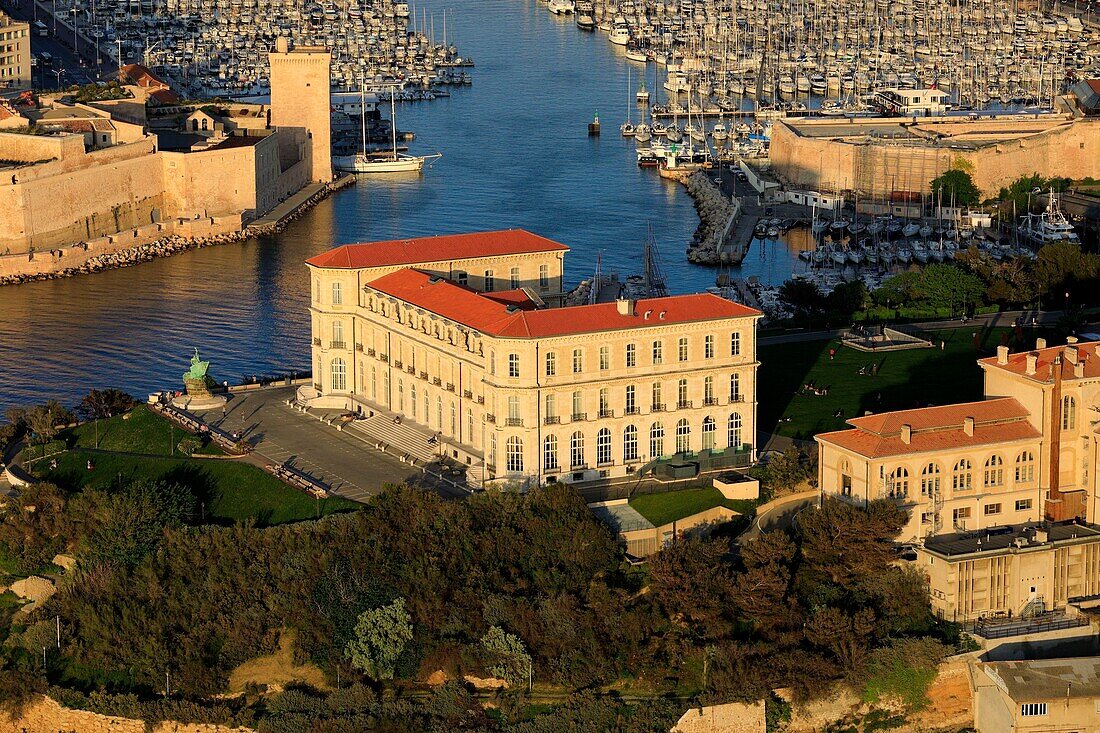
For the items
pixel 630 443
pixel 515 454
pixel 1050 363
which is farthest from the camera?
pixel 630 443

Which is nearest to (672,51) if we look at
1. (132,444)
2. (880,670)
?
(132,444)

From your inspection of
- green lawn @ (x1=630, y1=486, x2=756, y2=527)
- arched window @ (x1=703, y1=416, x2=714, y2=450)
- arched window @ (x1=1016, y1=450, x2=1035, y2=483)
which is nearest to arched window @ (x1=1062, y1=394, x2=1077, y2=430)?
arched window @ (x1=1016, y1=450, x2=1035, y2=483)

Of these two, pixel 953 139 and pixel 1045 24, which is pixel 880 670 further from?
pixel 1045 24

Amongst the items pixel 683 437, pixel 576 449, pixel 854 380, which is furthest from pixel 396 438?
pixel 854 380

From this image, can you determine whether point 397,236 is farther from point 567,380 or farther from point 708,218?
point 567,380

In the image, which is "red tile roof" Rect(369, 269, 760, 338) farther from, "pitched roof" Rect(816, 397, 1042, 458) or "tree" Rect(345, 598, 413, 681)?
"tree" Rect(345, 598, 413, 681)

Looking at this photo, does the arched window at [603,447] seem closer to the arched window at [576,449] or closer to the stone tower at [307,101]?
the arched window at [576,449]
